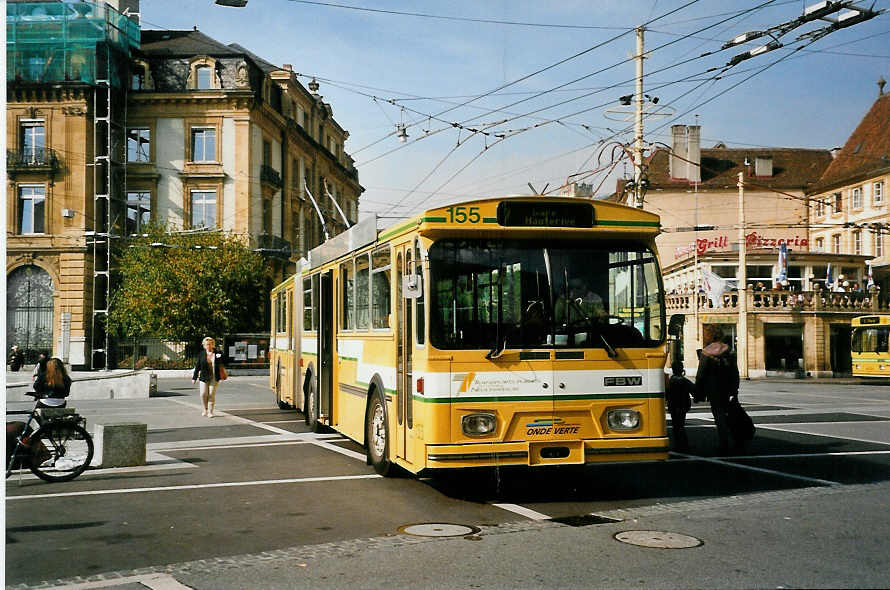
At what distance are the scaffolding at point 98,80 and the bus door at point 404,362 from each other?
42.9m

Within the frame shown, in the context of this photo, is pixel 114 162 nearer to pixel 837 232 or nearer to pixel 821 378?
pixel 821 378

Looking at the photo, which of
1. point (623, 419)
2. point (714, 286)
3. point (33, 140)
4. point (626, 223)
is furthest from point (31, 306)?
point (623, 419)

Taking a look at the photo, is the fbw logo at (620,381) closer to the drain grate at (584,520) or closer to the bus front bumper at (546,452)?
the bus front bumper at (546,452)

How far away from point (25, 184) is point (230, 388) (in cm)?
2389

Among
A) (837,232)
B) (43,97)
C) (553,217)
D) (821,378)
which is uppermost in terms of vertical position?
(43,97)

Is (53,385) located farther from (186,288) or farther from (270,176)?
(270,176)

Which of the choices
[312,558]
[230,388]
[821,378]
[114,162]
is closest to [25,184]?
[114,162]

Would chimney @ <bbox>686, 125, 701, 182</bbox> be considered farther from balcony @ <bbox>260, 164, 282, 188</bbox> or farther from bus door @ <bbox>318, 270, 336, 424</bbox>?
bus door @ <bbox>318, 270, 336, 424</bbox>

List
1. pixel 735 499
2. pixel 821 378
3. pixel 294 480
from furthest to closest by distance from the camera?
pixel 821 378
pixel 294 480
pixel 735 499

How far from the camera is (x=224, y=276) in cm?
4866

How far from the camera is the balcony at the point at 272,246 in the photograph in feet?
182

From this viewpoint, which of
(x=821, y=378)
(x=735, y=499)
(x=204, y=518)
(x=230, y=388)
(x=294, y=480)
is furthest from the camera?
(x=821, y=378)

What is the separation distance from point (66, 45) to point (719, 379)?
47.0 metres

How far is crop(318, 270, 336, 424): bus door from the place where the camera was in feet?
49.6
